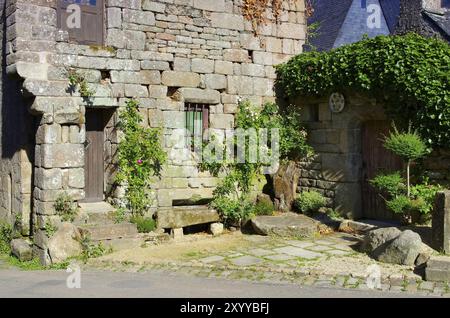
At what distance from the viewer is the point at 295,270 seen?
632cm

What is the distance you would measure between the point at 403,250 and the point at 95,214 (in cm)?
475

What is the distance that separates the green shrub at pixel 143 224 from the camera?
830cm

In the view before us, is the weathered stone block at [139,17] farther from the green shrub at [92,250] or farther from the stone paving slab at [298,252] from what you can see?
the stone paving slab at [298,252]

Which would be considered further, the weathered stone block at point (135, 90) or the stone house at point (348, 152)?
the stone house at point (348, 152)

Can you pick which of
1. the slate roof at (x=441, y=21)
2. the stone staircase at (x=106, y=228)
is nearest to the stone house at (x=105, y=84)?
the stone staircase at (x=106, y=228)

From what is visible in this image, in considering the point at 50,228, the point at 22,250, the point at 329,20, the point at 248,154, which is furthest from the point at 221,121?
the point at 329,20

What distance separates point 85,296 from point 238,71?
591 cm

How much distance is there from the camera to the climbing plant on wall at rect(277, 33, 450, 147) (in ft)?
25.2

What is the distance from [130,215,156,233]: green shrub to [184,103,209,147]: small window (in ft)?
5.99

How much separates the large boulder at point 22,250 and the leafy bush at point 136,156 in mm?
1714

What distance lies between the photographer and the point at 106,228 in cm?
781

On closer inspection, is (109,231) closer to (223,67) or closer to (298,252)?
(298,252)
